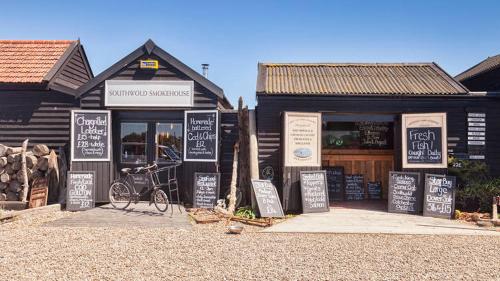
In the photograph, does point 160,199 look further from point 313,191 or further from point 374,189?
point 374,189

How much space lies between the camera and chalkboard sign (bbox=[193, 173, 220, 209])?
9.72 meters

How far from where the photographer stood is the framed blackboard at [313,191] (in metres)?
9.37

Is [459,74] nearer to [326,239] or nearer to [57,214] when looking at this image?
[326,239]

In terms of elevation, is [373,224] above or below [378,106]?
below

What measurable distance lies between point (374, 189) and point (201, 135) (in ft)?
20.4

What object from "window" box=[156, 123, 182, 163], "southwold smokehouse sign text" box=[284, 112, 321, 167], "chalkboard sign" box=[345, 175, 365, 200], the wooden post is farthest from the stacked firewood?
"chalkboard sign" box=[345, 175, 365, 200]

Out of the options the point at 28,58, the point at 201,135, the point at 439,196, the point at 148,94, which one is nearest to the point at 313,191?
the point at 439,196

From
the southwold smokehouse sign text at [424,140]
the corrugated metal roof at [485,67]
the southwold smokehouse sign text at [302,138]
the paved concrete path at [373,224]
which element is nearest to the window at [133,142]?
the southwold smokehouse sign text at [302,138]

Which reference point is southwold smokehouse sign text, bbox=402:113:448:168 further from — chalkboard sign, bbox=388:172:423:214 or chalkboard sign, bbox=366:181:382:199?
chalkboard sign, bbox=366:181:382:199

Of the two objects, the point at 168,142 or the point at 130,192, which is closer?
the point at 130,192

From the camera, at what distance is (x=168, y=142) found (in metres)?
10.6

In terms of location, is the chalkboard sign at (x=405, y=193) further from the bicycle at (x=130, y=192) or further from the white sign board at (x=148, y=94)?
the white sign board at (x=148, y=94)

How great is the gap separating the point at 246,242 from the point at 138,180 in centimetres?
508

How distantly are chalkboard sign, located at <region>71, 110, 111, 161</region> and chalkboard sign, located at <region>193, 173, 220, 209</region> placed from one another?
8.74 feet
